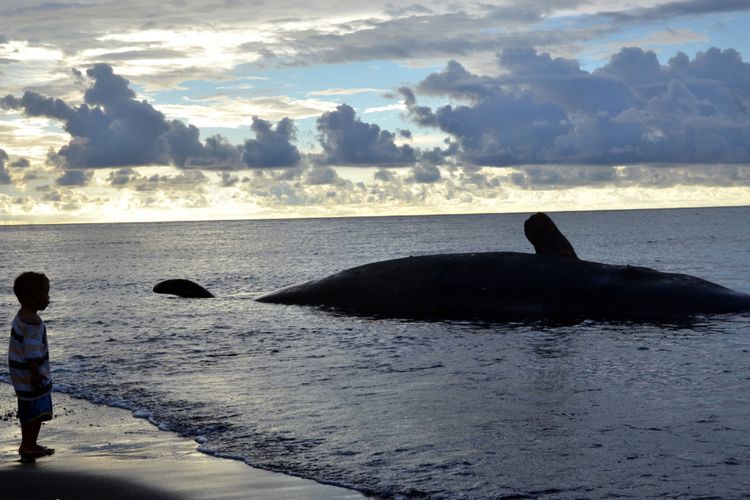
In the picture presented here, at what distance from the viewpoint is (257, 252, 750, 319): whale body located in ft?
69.8

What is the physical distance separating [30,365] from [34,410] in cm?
53

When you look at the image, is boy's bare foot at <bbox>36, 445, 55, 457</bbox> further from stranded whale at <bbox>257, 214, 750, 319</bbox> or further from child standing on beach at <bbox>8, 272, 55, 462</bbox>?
stranded whale at <bbox>257, 214, 750, 319</bbox>

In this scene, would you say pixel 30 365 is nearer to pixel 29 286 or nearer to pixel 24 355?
pixel 24 355

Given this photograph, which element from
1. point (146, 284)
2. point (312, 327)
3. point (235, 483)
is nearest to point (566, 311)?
point (312, 327)

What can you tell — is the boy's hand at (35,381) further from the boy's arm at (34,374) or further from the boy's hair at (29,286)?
the boy's hair at (29,286)

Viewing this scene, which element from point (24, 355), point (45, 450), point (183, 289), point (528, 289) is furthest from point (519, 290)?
point (183, 289)

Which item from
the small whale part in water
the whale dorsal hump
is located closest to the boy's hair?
the whale dorsal hump

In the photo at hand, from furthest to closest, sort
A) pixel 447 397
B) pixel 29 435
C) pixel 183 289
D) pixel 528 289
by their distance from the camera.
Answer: pixel 183 289 → pixel 528 289 → pixel 447 397 → pixel 29 435

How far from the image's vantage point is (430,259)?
80.7 feet

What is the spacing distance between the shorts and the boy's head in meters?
1.12

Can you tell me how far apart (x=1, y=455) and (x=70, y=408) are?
3.31 m

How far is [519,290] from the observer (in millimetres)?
22156

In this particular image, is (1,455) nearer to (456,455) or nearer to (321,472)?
(321,472)

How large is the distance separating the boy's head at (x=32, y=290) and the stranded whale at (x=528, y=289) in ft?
45.5
